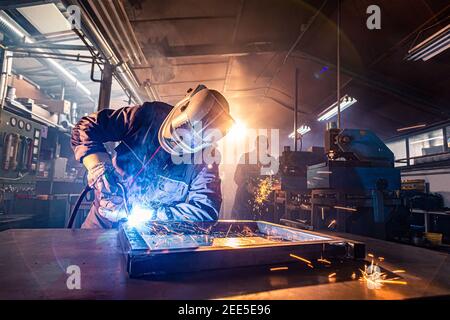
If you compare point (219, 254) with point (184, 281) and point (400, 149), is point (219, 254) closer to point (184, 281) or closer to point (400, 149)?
point (184, 281)

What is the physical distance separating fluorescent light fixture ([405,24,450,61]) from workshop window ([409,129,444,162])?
8.38 ft

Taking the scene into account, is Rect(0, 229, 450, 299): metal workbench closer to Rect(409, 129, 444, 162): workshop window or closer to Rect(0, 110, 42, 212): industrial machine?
Rect(0, 110, 42, 212): industrial machine

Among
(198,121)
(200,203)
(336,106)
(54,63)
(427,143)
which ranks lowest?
(200,203)

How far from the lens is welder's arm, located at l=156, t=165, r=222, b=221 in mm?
1704

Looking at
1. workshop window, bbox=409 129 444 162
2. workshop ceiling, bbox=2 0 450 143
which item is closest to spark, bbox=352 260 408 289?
workshop ceiling, bbox=2 0 450 143

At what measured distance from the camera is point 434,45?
2602mm

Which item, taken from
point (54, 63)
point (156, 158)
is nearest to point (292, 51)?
point (156, 158)

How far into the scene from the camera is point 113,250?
102 cm

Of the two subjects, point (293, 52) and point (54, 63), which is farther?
point (54, 63)

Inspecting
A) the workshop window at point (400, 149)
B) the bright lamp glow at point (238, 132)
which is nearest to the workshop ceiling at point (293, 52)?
the workshop window at point (400, 149)

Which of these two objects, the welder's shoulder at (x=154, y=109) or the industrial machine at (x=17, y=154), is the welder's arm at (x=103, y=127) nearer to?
the welder's shoulder at (x=154, y=109)

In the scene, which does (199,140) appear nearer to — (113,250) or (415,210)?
(113,250)

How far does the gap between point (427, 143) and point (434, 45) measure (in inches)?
124
